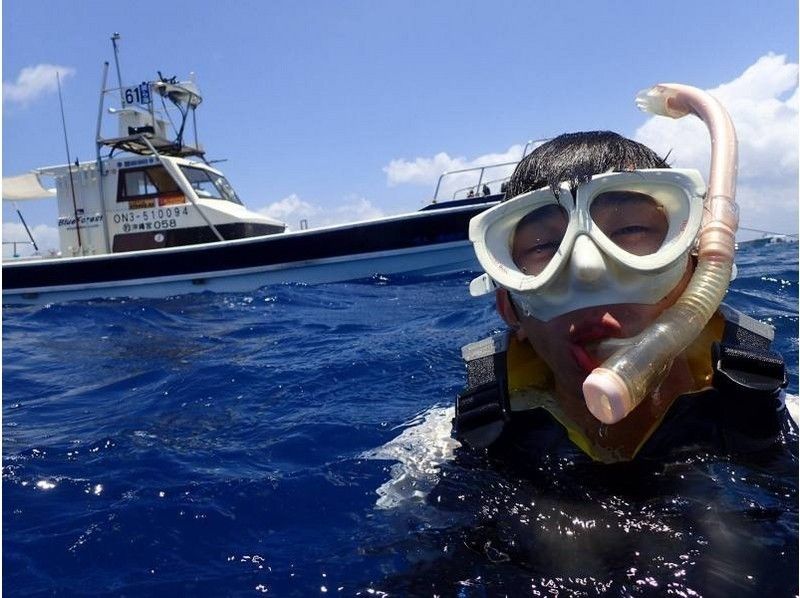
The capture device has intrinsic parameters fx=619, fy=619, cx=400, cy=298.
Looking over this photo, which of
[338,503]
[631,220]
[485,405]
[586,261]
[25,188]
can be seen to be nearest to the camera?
[586,261]

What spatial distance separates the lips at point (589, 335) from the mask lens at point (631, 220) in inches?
8.1

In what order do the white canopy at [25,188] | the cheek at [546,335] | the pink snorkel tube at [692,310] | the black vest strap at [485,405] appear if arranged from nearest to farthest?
1. the pink snorkel tube at [692,310]
2. the cheek at [546,335]
3. the black vest strap at [485,405]
4. the white canopy at [25,188]

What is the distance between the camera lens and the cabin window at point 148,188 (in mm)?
11031

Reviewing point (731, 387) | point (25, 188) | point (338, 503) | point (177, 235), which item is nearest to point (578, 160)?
point (731, 387)

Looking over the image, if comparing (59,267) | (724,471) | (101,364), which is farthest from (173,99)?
(724,471)

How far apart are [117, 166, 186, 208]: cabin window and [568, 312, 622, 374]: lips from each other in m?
10.6

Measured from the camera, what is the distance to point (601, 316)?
4.43 feet

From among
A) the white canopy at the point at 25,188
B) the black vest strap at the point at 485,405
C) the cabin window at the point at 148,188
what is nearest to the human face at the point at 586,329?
the black vest strap at the point at 485,405

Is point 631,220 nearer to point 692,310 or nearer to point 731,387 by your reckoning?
point 692,310

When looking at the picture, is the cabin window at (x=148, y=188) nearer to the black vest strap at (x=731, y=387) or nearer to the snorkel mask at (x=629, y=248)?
the black vest strap at (x=731, y=387)

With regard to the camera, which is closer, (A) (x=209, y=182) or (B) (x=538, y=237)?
(B) (x=538, y=237)

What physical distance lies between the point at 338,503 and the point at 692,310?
47.2 inches

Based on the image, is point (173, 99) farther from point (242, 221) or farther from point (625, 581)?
point (625, 581)

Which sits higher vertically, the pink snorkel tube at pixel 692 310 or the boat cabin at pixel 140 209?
the boat cabin at pixel 140 209
